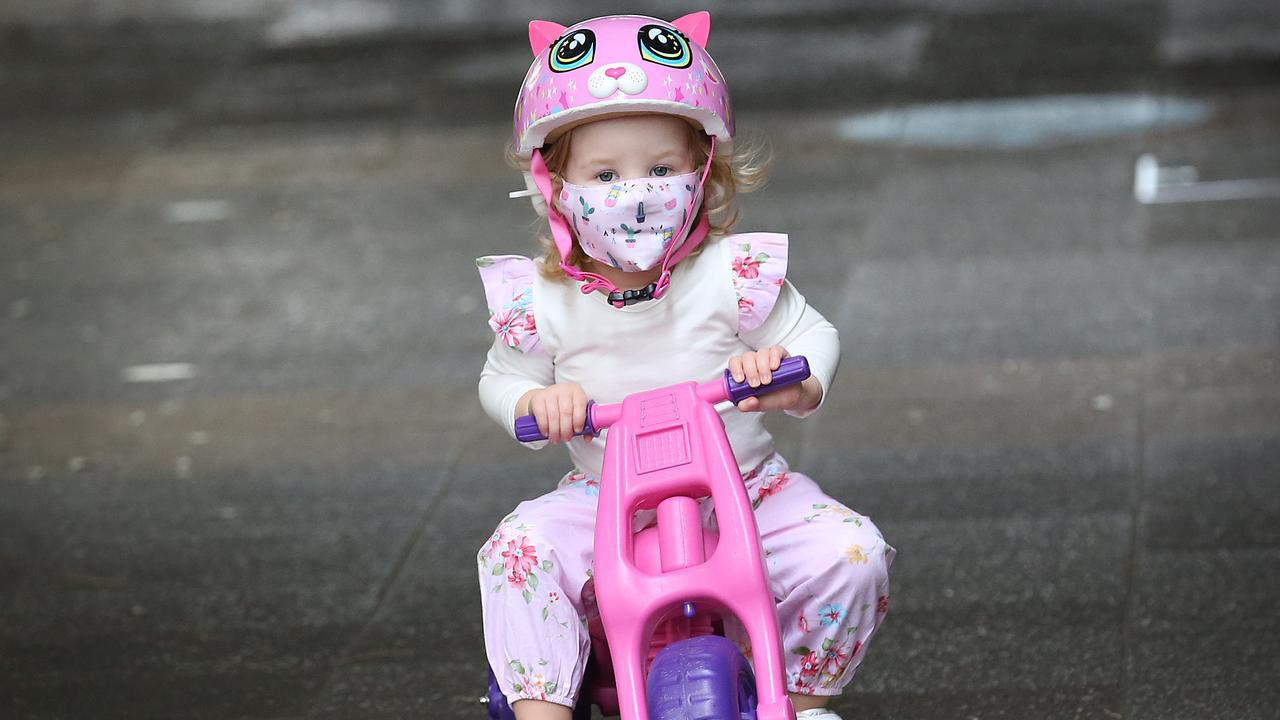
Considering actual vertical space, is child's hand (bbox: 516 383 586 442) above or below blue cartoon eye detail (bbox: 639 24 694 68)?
below

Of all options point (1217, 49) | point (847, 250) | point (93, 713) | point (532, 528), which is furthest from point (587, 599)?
point (1217, 49)

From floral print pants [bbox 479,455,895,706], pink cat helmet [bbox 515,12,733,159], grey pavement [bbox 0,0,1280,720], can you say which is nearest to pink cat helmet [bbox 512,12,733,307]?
pink cat helmet [bbox 515,12,733,159]

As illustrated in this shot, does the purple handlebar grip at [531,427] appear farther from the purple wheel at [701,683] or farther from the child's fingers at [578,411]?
the purple wheel at [701,683]

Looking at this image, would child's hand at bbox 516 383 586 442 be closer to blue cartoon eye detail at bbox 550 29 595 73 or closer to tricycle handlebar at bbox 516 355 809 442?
tricycle handlebar at bbox 516 355 809 442

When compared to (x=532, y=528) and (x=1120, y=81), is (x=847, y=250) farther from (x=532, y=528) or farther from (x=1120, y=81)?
(x=532, y=528)

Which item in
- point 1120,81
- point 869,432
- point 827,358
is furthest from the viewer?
point 1120,81

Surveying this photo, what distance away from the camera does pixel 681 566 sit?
2.47 metres

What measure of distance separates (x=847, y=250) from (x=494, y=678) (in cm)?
404

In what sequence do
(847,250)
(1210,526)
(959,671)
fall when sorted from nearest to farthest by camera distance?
(959,671) < (1210,526) < (847,250)

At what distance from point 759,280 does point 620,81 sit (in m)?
0.44

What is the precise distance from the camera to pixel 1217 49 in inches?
339

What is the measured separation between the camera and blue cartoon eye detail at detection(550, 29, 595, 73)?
2711 mm

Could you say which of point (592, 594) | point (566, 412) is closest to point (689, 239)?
point (566, 412)

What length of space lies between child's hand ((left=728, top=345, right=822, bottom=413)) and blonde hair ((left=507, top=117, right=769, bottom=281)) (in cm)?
37
